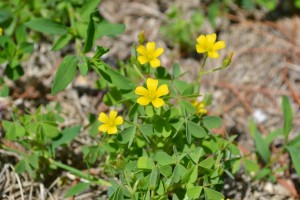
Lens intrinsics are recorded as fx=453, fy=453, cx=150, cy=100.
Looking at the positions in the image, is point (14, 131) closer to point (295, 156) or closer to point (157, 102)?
point (157, 102)

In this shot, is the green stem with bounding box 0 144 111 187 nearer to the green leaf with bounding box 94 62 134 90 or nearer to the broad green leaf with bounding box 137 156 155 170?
the broad green leaf with bounding box 137 156 155 170

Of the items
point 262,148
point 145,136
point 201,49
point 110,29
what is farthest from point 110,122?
point 262,148

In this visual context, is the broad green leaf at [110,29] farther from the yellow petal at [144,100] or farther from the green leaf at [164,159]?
the green leaf at [164,159]

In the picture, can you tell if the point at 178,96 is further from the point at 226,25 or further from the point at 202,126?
the point at 226,25

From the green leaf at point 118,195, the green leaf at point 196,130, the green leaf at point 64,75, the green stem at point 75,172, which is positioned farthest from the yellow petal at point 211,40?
the green stem at point 75,172

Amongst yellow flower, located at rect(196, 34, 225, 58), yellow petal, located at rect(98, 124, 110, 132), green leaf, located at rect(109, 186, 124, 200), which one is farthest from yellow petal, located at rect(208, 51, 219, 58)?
green leaf, located at rect(109, 186, 124, 200)

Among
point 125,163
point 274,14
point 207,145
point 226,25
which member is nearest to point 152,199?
point 125,163
